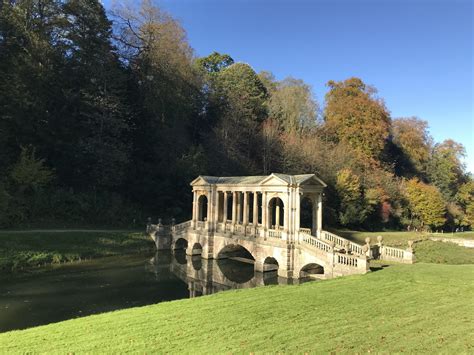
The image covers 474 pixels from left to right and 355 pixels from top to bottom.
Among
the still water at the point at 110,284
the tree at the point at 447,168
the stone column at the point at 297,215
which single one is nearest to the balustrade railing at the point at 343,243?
the stone column at the point at 297,215

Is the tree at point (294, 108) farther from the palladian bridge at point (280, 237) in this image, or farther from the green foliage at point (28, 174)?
the green foliage at point (28, 174)

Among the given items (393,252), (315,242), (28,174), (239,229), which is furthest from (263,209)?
(28,174)

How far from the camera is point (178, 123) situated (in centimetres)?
4997

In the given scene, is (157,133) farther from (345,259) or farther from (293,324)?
(293,324)

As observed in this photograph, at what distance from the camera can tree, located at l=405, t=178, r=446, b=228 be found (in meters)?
51.4

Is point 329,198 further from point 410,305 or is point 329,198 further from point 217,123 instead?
point 410,305

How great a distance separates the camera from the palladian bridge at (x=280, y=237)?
2272cm

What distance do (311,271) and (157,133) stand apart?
2918 cm

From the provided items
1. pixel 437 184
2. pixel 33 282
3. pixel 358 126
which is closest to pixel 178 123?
pixel 358 126

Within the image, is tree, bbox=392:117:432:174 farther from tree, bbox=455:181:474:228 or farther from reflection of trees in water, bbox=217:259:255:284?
reflection of trees in water, bbox=217:259:255:284

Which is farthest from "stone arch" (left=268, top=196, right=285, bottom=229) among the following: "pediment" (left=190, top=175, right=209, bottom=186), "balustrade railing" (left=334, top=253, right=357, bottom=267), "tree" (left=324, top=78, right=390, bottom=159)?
"tree" (left=324, top=78, right=390, bottom=159)

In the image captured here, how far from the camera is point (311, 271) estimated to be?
26156mm

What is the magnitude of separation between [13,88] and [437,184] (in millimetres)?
62914

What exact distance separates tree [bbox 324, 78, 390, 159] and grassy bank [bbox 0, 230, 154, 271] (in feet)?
105
